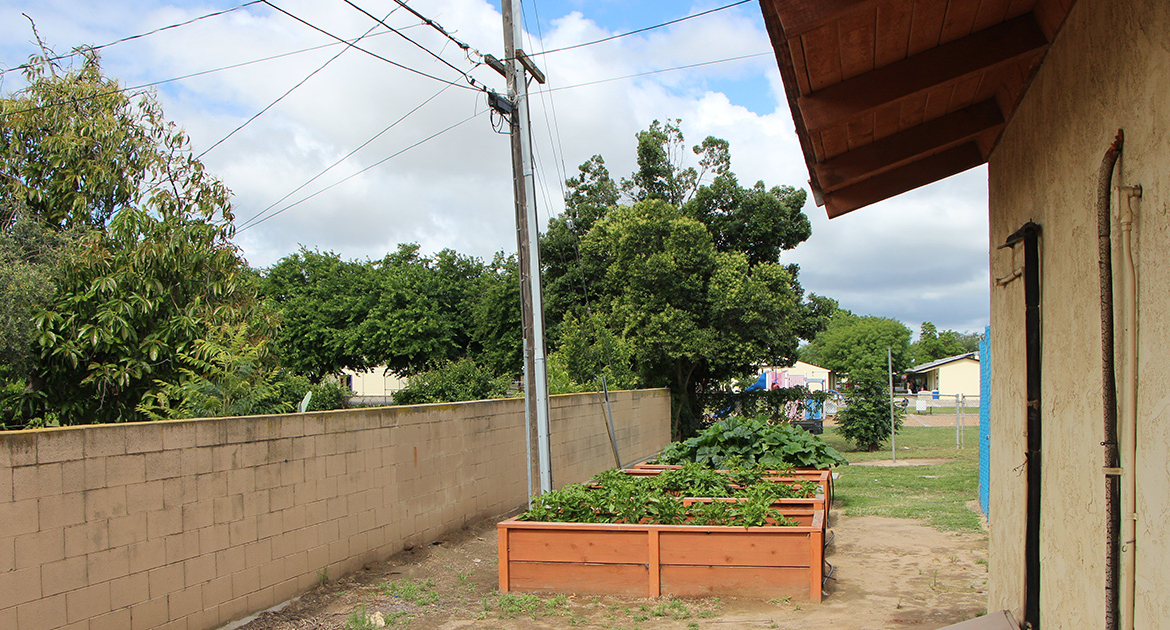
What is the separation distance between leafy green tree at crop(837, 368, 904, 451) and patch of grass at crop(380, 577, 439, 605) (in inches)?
707

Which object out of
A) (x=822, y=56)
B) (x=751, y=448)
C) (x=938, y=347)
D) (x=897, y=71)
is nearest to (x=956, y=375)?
(x=938, y=347)

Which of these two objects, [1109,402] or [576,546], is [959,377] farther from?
[1109,402]

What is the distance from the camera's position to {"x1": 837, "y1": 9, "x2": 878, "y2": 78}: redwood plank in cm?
311

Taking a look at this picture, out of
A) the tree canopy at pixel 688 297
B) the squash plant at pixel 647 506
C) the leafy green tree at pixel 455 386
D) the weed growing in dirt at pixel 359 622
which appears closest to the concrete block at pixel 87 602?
the weed growing in dirt at pixel 359 622

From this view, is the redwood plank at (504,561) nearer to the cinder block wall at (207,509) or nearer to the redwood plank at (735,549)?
the redwood plank at (735,549)

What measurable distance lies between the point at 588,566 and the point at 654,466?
3.99 m

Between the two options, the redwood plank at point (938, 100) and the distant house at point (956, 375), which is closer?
the redwood plank at point (938, 100)

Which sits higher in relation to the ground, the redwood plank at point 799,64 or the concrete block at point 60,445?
the redwood plank at point 799,64

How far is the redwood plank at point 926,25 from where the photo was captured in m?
3.16

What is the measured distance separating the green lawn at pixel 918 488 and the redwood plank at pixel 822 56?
7839mm

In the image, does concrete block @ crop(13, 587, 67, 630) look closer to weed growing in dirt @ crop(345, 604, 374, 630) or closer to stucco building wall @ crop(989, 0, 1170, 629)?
weed growing in dirt @ crop(345, 604, 374, 630)

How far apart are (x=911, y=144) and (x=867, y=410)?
1998cm

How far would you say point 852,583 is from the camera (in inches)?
295

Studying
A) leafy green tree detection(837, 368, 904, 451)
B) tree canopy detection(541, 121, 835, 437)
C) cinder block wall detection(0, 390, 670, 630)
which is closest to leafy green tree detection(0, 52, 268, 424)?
cinder block wall detection(0, 390, 670, 630)
